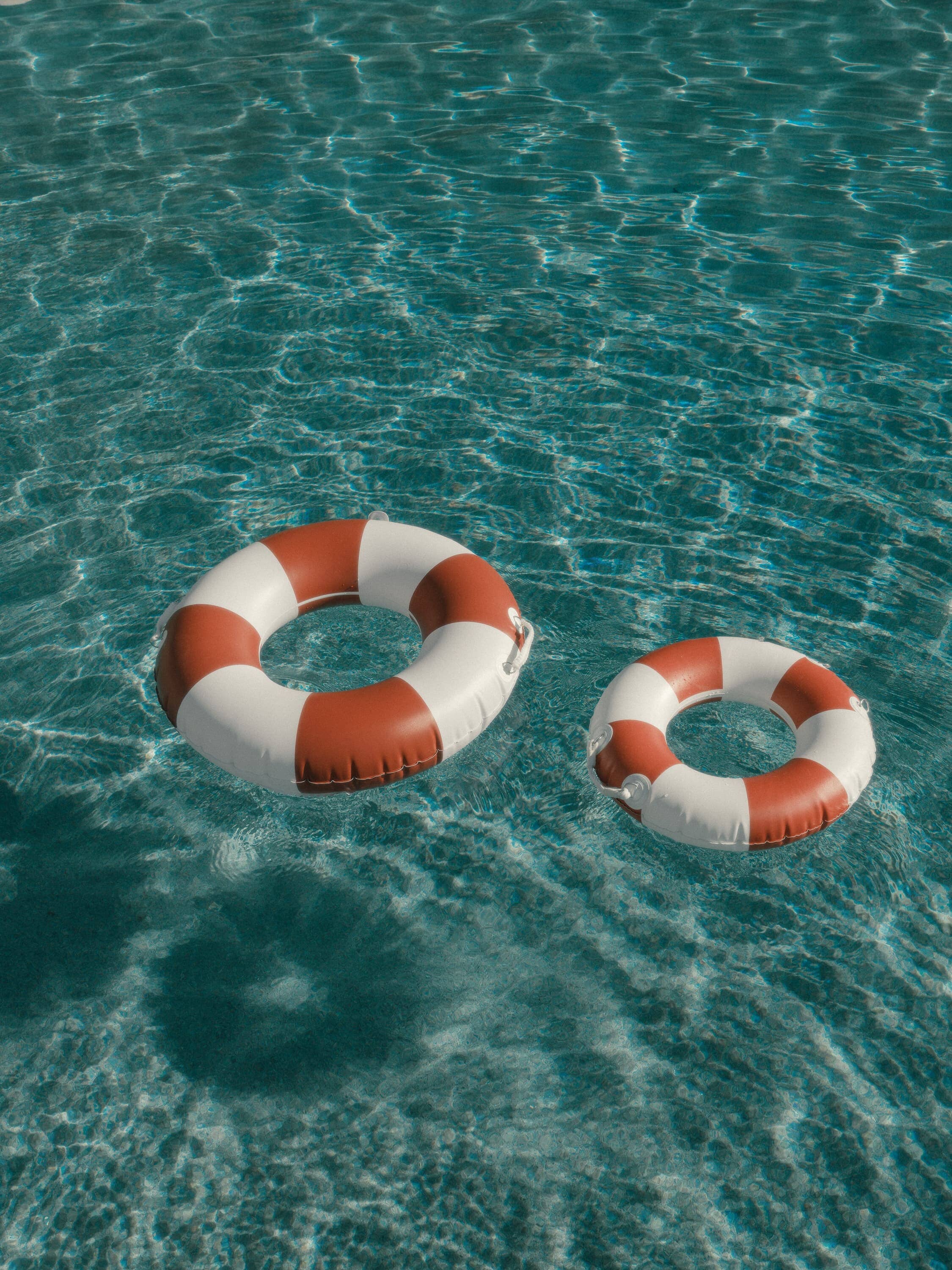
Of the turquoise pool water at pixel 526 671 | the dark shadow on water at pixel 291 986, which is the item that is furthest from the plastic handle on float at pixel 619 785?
the dark shadow on water at pixel 291 986

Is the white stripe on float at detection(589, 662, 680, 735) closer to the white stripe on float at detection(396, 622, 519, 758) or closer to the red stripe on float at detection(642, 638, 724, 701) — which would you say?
the red stripe on float at detection(642, 638, 724, 701)

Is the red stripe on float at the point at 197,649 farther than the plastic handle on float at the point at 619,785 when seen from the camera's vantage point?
Yes

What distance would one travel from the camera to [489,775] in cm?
346

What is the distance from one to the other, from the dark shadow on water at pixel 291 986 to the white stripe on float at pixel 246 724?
1.24 feet

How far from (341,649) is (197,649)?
2.52 feet

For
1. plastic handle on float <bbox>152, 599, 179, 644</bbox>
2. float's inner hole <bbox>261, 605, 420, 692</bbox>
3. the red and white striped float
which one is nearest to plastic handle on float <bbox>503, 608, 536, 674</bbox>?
the red and white striped float

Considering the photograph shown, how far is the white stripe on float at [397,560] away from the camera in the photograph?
11.6ft

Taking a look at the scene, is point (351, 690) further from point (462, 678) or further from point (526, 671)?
point (526, 671)

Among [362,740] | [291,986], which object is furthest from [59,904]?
[362,740]

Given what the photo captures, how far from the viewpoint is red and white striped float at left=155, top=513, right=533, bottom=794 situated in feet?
9.89

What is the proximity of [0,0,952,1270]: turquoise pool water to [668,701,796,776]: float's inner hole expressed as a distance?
0.06ft

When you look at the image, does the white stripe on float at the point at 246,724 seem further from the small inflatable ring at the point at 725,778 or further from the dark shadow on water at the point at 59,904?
the small inflatable ring at the point at 725,778

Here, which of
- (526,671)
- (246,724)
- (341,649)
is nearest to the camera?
(246,724)

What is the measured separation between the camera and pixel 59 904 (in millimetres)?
3121
